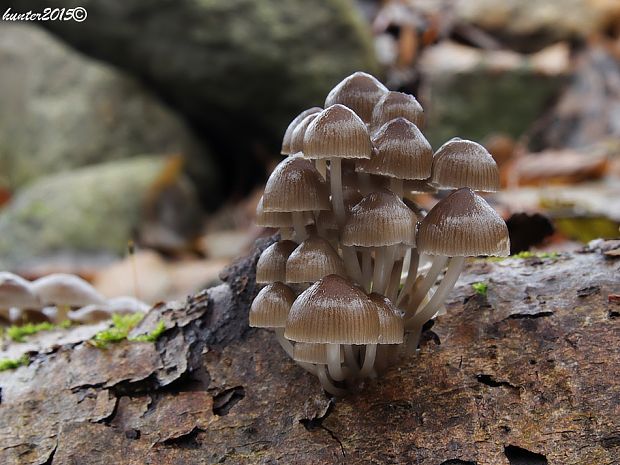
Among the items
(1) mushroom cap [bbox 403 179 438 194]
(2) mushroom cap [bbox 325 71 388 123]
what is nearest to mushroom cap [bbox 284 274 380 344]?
(1) mushroom cap [bbox 403 179 438 194]

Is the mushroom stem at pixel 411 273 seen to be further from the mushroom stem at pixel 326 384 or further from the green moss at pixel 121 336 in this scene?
the green moss at pixel 121 336

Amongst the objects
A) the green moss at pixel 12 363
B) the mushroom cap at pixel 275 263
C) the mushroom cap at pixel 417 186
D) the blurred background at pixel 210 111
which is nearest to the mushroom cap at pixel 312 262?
the mushroom cap at pixel 275 263

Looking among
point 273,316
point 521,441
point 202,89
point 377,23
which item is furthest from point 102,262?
point 377,23

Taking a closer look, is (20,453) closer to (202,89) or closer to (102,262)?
(102,262)

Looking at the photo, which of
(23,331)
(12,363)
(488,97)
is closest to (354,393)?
(12,363)

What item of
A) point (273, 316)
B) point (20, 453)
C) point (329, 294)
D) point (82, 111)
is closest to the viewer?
point (329, 294)
